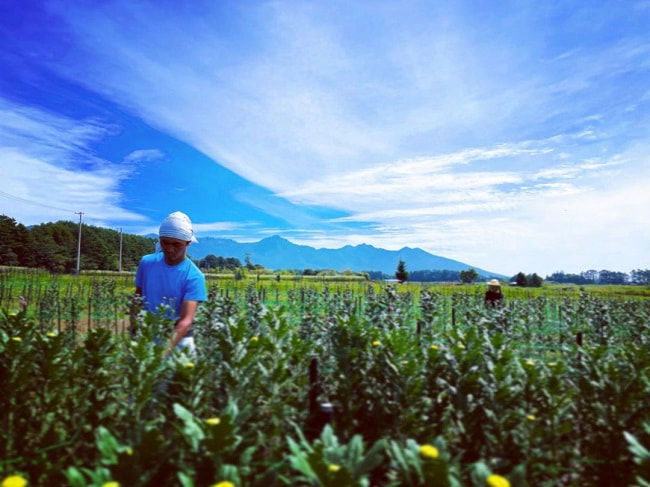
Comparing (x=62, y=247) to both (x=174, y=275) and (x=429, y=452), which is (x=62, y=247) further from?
(x=429, y=452)

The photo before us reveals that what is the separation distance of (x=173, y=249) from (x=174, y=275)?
271 millimetres

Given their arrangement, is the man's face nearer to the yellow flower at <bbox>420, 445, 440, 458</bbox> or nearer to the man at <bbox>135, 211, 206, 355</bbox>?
the man at <bbox>135, 211, 206, 355</bbox>

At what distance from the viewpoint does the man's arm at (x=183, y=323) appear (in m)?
3.54

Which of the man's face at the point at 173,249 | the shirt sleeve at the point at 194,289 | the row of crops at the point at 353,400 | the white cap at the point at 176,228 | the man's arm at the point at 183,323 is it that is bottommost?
the row of crops at the point at 353,400

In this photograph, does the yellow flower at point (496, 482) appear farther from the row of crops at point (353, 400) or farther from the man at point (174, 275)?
the man at point (174, 275)


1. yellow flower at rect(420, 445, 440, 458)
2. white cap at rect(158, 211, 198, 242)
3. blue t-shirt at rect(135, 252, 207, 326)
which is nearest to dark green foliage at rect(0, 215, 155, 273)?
blue t-shirt at rect(135, 252, 207, 326)

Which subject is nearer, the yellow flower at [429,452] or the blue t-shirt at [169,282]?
the yellow flower at [429,452]

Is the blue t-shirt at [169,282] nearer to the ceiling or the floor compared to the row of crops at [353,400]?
Result: nearer to the ceiling

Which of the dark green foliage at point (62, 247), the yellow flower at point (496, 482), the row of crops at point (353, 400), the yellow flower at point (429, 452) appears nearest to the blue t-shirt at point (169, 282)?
the row of crops at point (353, 400)

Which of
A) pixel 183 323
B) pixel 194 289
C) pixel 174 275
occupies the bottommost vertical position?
pixel 183 323

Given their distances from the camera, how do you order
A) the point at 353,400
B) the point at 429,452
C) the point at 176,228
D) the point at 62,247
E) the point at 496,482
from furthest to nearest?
the point at 62,247 < the point at 176,228 < the point at 353,400 < the point at 429,452 < the point at 496,482

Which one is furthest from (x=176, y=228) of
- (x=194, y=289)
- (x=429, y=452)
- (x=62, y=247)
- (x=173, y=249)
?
(x=62, y=247)

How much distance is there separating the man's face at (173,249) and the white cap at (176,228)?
5 centimetres

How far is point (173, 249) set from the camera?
404 centimetres
